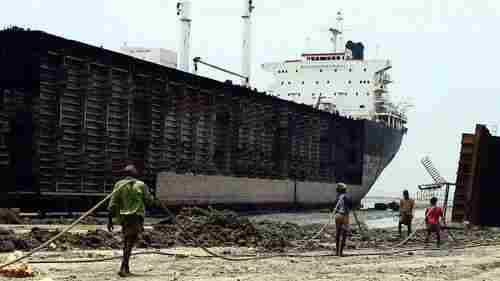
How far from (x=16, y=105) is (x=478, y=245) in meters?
13.0

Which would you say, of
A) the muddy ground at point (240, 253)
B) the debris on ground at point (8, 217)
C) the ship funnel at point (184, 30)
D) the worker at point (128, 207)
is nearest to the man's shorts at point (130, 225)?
the worker at point (128, 207)

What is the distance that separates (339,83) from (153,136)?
28.4 m

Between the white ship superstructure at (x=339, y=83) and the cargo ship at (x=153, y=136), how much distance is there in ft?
15.5

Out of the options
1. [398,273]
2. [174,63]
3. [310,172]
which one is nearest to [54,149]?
[398,273]

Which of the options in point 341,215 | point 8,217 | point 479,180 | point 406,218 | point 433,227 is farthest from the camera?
point 479,180

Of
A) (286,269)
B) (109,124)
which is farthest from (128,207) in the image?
(109,124)

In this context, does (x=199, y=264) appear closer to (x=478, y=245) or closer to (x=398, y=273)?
(x=398, y=273)

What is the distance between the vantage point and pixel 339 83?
172 ft

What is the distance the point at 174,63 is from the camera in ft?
128

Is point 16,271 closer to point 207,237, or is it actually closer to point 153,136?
point 207,237

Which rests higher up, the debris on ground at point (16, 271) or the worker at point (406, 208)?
the worker at point (406, 208)

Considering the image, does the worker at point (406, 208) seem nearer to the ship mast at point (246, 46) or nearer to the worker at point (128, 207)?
the worker at point (128, 207)

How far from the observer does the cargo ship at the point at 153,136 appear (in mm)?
20609

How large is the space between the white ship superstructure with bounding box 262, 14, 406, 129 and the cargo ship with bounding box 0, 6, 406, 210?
15.5ft
